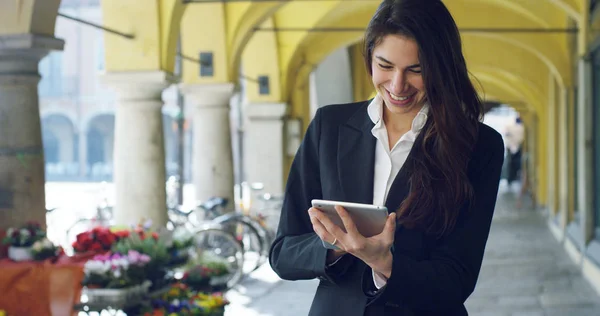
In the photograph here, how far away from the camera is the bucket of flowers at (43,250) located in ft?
22.2

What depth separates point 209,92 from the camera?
529 inches

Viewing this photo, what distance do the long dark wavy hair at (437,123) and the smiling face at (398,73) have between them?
0.02 m

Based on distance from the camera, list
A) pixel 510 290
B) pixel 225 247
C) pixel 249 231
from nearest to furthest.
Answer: pixel 510 290
pixel 225 247
pixel 249 231

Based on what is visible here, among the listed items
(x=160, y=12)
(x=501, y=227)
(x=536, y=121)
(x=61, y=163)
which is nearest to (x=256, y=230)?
(x=160, y=12)

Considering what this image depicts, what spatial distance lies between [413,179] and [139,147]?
8538mm

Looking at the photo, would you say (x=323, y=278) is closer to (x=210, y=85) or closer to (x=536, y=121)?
(x=210, y=85)

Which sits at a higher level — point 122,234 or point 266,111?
point 266,111

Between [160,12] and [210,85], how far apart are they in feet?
8.85

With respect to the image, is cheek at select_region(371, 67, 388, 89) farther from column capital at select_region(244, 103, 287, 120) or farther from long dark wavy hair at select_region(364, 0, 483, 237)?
column capital at select_region(244, 103, 287, 120)

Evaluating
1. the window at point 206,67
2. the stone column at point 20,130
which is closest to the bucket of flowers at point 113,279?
the stone column at point 20,130

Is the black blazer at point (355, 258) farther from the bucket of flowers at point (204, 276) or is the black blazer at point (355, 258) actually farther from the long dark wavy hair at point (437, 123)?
the bucket of flowers at point (204, 276)

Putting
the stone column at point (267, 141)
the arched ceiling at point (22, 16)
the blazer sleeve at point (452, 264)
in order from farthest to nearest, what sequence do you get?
the stone column at point (267, 141)
the arched ceiling at point (22, 16)
the blazer sleeve at point (452, 264)

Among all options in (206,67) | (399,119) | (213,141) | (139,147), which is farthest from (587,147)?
(399,119)

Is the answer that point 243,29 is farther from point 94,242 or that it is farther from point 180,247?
point 94,242
